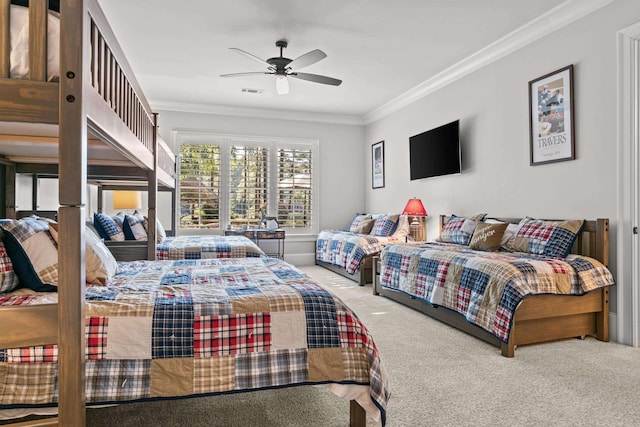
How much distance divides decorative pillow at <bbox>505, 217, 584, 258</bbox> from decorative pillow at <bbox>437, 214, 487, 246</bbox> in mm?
590

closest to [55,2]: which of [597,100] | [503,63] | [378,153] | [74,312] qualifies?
[74,312]

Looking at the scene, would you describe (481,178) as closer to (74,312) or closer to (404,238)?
(404,238)

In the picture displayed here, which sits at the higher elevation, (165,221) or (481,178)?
(481,178)

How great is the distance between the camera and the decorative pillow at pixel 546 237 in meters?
3.11

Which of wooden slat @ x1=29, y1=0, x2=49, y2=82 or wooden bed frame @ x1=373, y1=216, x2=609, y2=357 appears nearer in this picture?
wooden slat @ x1=29, y1=0, x2=49, y2=82

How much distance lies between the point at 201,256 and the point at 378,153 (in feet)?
12.3

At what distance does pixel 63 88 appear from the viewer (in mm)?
1268

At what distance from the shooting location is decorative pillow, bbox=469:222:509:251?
11.9 ft

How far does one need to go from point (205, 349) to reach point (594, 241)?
298 cm

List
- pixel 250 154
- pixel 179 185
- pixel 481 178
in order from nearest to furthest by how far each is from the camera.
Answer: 1. pixel 481 178
2. pixel 179 185
3. pixel 250 154

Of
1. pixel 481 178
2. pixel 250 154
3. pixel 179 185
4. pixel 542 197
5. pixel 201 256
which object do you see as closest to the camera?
pixel 542 197

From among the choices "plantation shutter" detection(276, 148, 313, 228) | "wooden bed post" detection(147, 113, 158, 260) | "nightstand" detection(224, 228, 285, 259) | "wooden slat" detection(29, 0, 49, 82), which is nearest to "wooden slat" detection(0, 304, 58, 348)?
"wooden slat" detection(29, 0, 49, 82)

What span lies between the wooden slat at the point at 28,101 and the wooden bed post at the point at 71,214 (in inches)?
1.5

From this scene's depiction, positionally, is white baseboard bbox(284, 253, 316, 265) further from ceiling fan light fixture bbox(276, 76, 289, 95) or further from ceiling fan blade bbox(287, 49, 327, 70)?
ceiling fan blade bbox(287, 49, 327, 70)
